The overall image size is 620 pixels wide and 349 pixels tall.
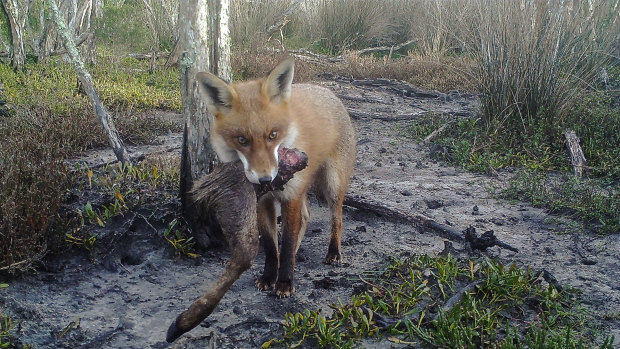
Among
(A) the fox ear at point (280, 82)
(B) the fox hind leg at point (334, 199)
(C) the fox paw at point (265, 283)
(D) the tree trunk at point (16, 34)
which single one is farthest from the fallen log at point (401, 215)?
(D) the tree trunk at point (16, 34)

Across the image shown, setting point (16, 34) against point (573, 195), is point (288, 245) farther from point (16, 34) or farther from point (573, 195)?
point (16, 34)

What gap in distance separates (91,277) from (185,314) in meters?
1.76

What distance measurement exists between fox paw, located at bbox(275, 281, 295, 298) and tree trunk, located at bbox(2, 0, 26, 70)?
8363mm

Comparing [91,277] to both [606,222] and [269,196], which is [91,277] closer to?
[269,196]

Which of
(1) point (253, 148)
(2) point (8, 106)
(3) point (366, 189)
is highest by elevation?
(1) point (253, 148)

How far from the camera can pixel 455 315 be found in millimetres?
3096

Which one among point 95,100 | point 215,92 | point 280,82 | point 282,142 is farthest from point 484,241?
point 95,100

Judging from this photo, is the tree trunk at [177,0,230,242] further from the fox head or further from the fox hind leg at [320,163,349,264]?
the fox hind leg at [320,163,349,264]

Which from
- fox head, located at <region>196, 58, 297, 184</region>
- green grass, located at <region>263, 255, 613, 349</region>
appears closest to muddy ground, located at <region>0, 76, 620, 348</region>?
green grass, located at <region>263, 255, 613, 349</region>

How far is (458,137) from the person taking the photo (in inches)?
289

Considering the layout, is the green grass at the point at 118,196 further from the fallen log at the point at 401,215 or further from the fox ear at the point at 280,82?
the fallen log at the point at 401,215

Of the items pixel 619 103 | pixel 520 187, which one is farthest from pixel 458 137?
pixel 619 103

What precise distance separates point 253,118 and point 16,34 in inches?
339

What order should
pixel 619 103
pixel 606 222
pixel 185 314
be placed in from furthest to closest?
pixel 619 103 < pixel 606 222 < pixel 185 314
